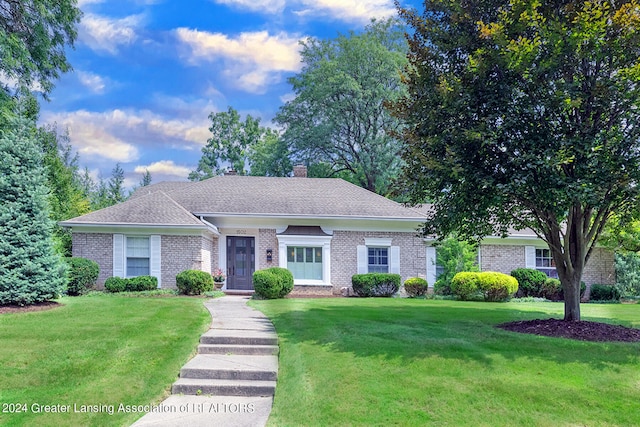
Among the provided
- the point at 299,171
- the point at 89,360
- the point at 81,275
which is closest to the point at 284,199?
the point at 299,171

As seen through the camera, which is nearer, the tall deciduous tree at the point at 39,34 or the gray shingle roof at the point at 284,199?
the tall deciduous tree at the point at 39,34

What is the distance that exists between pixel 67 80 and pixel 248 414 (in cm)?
1967

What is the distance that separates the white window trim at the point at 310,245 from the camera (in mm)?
18328

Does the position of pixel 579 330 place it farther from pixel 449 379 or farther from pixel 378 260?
pixel 378 260

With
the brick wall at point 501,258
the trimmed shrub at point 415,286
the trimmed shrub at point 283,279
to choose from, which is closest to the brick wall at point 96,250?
the trimmed shrub at point 283,279

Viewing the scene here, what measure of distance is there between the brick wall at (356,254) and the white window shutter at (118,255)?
800 centimetres

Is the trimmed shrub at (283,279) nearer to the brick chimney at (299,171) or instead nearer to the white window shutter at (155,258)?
the white window shutter at (155,258)

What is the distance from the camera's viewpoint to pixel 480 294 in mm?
17031

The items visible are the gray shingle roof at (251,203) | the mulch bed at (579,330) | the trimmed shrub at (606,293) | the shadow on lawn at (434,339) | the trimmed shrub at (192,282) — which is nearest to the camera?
the shadow on lawn at (434,339)

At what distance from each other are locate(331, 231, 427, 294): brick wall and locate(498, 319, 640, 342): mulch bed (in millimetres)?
9555

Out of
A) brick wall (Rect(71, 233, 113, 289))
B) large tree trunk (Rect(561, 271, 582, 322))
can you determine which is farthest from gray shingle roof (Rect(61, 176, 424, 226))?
large tree trunk (Rect(561, 271, 582, 322))

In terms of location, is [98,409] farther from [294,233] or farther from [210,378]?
[294,233]

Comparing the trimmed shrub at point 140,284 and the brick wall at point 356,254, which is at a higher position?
the brick wall at point 356,254

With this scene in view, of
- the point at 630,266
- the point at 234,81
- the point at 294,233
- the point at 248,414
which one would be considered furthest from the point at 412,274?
the point at 234,81
